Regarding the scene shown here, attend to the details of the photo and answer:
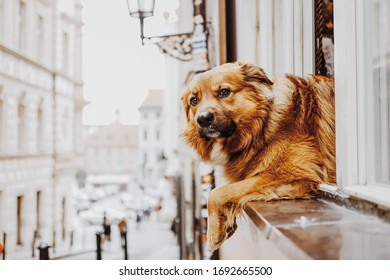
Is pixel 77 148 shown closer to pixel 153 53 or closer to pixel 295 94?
pixel 153 53

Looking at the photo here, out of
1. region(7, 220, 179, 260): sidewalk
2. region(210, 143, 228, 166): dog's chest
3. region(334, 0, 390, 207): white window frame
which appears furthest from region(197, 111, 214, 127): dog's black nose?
region(7, 220, 179, 260): sidewalk

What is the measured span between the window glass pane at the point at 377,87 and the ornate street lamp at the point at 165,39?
1.13 m

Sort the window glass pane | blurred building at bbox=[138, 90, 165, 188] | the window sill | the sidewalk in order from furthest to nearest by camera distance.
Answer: blurred building at bbox=[138, 90, 165, 188] < the sidewalk < the window glass pane < the window sill

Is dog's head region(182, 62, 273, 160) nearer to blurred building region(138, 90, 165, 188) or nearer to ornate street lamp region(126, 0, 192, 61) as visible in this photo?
ornate street lamp region(126, 0, 192, 61)

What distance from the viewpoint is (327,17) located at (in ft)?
4.65

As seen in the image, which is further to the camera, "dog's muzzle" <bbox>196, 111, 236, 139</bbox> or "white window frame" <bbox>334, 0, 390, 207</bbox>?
"dog's muzzle" <bbox>196, 111, 236, 139</bbox>

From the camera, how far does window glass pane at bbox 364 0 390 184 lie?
1062mm

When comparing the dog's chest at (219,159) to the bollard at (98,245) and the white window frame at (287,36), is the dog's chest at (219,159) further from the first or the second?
the bollard at (98,245)

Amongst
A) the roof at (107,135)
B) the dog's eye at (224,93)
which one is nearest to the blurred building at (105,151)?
the roof at (107,135)

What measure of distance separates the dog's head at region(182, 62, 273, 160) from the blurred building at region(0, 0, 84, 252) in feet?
3.23

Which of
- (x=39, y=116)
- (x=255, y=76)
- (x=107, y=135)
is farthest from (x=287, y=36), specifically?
(x=39, y=116)

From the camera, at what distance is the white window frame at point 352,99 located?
3.65 feet

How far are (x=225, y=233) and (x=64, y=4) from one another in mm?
1482

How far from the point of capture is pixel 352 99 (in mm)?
1124
